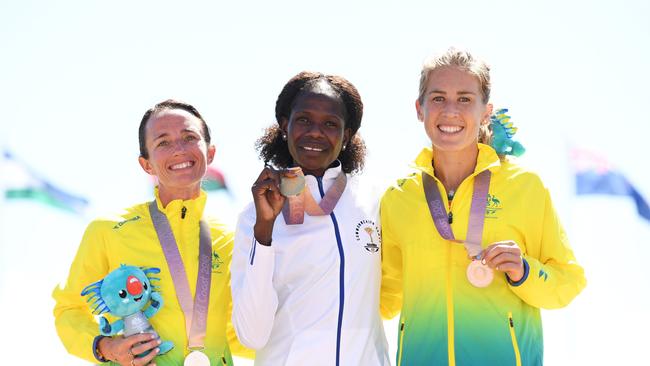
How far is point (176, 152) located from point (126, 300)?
1064mm

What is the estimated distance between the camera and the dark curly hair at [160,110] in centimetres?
579

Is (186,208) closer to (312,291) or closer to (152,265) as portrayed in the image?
(152,265)

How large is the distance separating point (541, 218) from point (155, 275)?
7.88ft

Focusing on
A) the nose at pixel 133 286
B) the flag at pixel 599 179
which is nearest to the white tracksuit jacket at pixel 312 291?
the nose at pixel 133 286

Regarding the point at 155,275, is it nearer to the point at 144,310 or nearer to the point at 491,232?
the point at 144,310

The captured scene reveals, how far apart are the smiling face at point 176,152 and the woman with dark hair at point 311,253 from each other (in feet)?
2.47

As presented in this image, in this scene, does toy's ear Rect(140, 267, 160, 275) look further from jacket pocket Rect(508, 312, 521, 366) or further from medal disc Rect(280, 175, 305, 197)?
jacket pocket Rect(508, 312, 521, 366)

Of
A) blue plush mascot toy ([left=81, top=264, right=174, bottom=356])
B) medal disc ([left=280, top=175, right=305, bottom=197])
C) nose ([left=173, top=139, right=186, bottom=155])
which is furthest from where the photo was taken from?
nose ([left=173, top=139, right=186, bottom=155])

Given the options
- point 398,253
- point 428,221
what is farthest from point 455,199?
point 398,253

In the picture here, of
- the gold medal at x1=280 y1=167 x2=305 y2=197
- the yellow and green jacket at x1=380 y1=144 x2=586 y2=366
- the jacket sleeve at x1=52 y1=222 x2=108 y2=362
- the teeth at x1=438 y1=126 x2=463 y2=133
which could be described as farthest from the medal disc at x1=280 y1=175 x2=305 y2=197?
the jacket sleeve at x1=52 y1=222 x2=108 y2=362

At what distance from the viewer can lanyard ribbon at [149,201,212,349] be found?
5.23 metres

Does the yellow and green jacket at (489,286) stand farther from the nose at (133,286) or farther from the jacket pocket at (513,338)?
the nose at (133,286)

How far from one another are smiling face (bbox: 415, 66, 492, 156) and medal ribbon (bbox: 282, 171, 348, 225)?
72 centimetres

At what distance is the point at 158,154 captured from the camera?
18.4 feet
